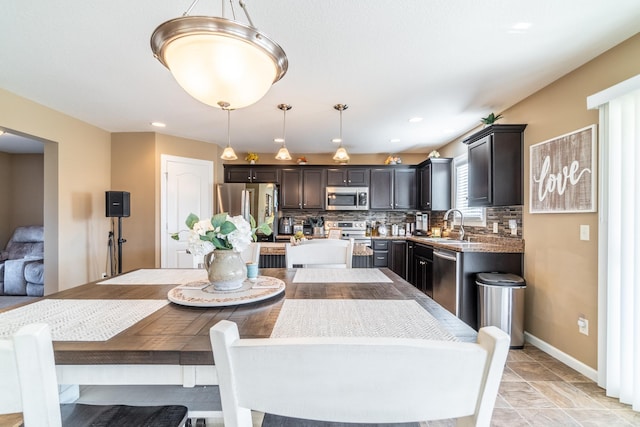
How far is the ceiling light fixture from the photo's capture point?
0.96 meters

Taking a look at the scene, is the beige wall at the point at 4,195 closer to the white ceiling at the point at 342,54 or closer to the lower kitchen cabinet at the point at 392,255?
the white ceiling at the point at 342,54

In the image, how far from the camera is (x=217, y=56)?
1021 millimetres

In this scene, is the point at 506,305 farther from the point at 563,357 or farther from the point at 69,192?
the point at 69,192

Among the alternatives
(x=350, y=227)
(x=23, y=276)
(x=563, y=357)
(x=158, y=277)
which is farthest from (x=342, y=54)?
(x=23, y=276)

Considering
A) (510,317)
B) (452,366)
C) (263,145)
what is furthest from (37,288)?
(510,317)

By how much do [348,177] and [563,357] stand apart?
3709 millimetres

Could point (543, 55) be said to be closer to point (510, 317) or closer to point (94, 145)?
point (510, 317)

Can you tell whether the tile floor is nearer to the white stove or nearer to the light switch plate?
the light switch plate

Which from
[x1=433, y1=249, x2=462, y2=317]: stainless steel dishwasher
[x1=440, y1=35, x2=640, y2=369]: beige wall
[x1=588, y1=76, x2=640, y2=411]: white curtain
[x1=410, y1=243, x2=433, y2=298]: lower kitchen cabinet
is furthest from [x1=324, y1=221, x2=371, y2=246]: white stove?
[x1=588, y1=76, x2=640, y2=411]: white curtain

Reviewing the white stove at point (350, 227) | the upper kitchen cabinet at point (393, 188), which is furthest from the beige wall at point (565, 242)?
the white stove at point (350, 227)

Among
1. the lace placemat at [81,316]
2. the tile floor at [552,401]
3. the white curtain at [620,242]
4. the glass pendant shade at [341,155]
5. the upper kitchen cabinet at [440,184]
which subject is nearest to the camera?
the lace placemat at [81,316]

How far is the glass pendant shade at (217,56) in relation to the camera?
96 cm

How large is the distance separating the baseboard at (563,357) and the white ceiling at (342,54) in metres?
2.29

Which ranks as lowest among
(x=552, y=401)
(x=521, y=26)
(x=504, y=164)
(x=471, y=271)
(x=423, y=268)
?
(x=552, y=401)
